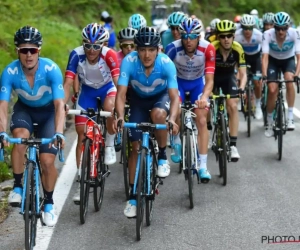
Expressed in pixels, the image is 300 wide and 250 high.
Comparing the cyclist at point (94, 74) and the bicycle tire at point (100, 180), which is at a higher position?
the cyclist at point (94, 74)

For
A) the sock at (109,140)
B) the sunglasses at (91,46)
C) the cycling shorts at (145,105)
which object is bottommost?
the sock at (109,140)

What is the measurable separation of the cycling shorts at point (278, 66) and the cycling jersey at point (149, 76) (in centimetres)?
493

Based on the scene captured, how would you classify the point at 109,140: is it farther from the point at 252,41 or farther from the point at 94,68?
the point at 252,41

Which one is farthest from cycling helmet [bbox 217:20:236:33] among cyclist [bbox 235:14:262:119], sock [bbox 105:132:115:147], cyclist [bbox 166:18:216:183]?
cyclist [bbox 235:14:262:119]

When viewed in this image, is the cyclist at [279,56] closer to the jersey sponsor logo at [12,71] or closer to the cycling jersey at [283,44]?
the cycling jersey at [283,44]

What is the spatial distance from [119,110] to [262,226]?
193 cm

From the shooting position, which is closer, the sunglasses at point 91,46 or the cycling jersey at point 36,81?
the cycling jersey at point 36,81

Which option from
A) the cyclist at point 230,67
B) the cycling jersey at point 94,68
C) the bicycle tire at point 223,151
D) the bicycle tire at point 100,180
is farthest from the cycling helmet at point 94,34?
the cyclist at point 230,67

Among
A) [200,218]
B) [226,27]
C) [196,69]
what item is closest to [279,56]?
[226,27]

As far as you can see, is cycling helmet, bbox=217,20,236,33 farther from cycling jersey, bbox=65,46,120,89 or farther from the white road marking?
the white road marking

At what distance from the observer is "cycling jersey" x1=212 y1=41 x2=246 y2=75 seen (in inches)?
412

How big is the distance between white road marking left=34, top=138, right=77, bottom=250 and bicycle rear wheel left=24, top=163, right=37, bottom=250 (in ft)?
1.04

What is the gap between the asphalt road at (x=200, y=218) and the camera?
Result: 705 centimetres

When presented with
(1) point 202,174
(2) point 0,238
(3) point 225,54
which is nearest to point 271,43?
(3) point 225,54
